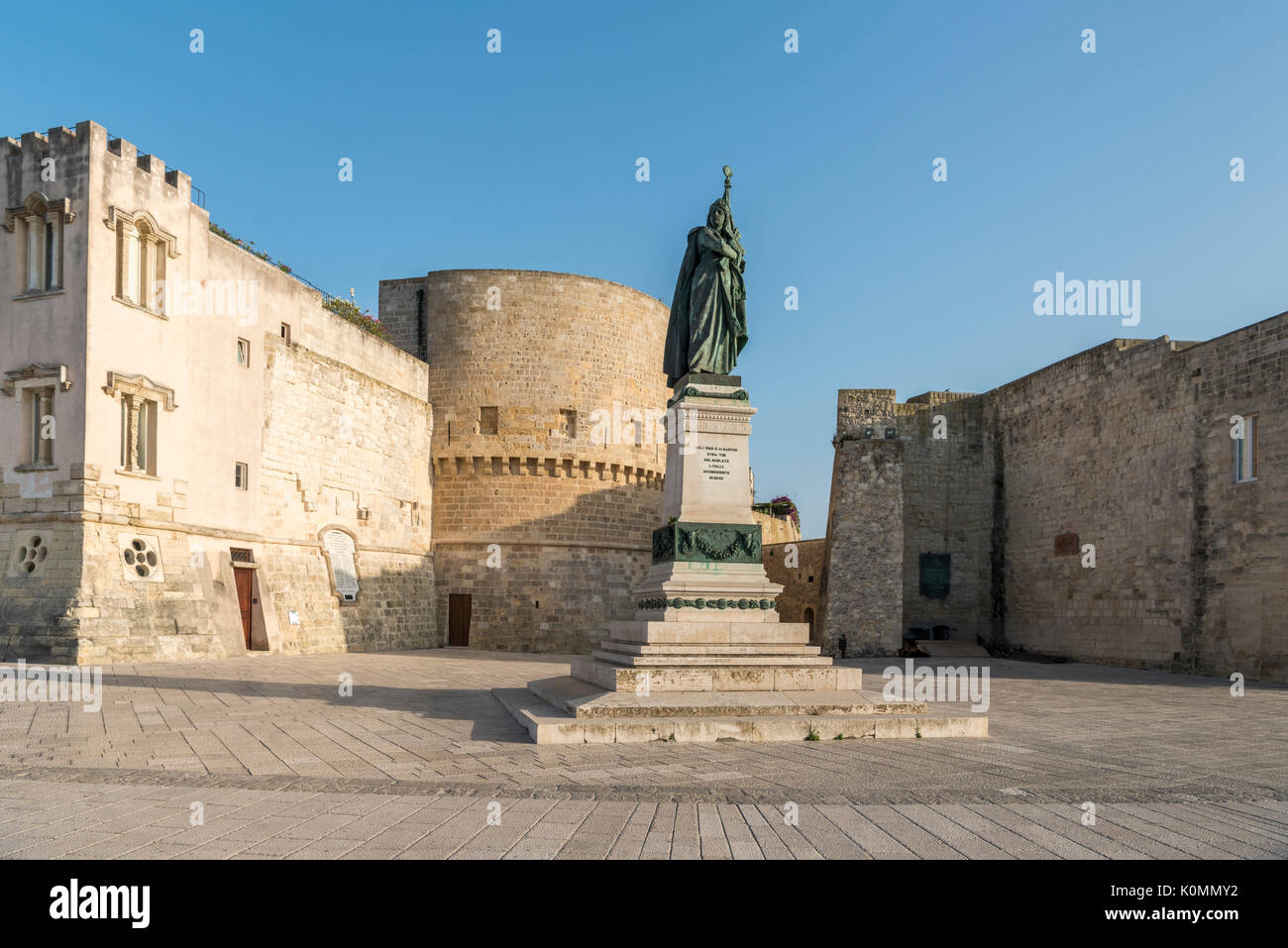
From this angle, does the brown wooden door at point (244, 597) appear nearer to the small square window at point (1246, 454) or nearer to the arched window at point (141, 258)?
the arched window at point (141, 258)

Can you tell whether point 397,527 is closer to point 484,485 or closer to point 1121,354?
point 484,485

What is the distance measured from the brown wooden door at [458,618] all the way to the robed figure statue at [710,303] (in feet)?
60.3

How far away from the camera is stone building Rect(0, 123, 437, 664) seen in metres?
16.0

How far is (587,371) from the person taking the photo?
29.1 m

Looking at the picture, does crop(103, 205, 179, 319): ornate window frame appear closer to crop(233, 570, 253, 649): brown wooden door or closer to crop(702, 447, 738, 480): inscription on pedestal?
crop(233, 570, 253, 649): brown wooden door

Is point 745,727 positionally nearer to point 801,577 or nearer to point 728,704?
point 728,704

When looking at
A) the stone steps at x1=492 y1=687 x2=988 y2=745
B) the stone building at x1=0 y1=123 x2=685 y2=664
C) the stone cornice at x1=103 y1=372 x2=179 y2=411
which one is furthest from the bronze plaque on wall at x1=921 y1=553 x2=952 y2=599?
the stone cornice at x1=103 y1=372 x2=179 y2=411

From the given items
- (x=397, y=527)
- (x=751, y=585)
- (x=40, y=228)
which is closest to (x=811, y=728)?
(x=751, y=585)

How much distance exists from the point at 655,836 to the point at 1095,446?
21400mm

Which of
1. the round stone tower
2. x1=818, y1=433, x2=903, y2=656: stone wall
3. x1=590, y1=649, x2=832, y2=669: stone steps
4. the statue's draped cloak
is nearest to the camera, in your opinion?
x1=590, y1=649, x2=832, y2=669: stone steps

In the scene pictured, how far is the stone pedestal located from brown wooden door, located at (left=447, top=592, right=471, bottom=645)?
1710 cm

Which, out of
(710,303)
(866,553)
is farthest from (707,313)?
(866,553)

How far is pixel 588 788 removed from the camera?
20.0ft

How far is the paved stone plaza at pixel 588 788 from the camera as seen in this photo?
15.4 feet
